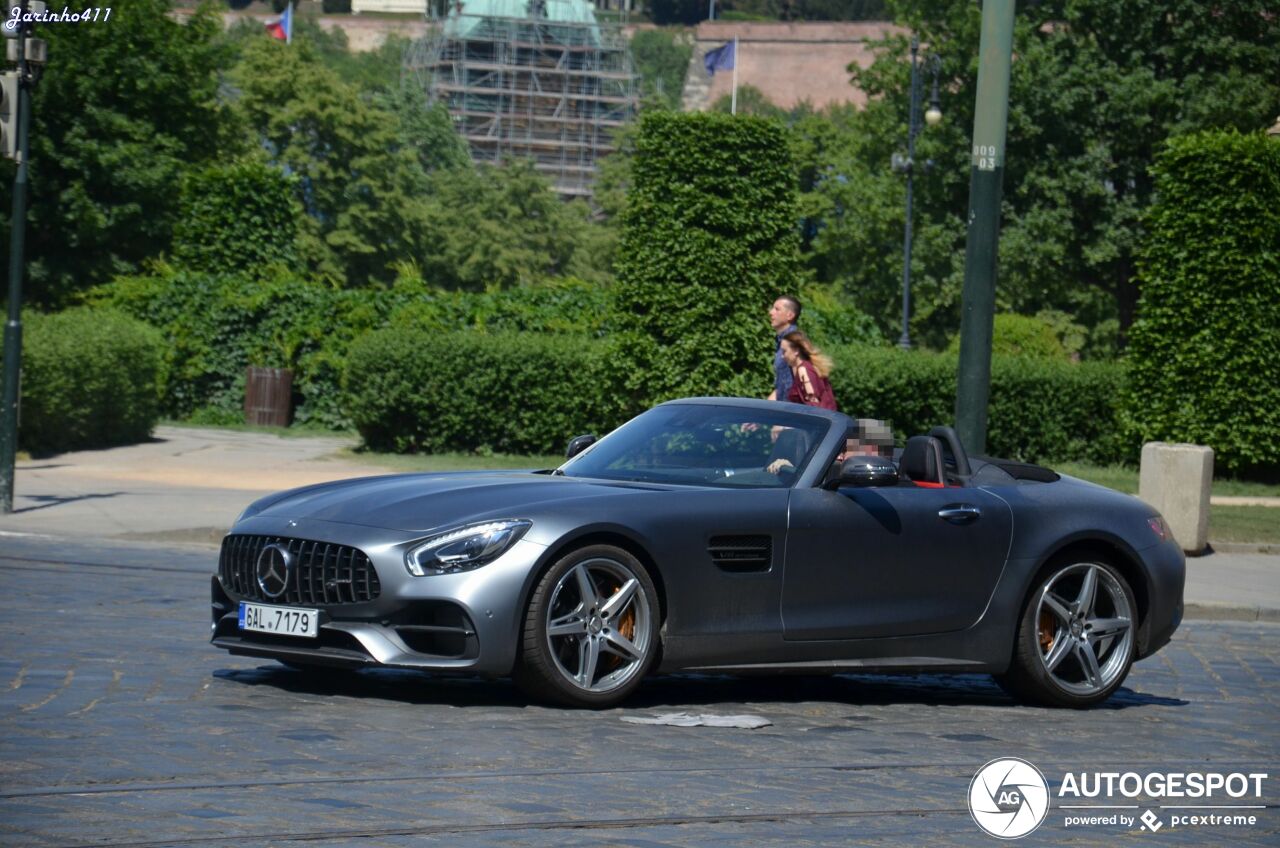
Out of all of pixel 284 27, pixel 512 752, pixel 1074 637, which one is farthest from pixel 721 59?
pixel 512 752

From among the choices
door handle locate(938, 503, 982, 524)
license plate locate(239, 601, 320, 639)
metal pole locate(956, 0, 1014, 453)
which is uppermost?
metal pole locate(956, 0, 1014, 453)

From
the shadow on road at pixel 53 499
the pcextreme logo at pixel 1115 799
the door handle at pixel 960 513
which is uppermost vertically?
the door handle at pixel 960 513

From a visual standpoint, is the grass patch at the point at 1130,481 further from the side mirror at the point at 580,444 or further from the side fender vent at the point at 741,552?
the side fender vent at the point at 741,552

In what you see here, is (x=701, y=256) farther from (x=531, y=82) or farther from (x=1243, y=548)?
(x=531, y=82)

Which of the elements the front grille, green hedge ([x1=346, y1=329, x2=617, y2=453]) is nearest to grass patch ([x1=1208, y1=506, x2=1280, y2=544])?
green hedge ([x1=346, y1=329, x2=617, y2=453])

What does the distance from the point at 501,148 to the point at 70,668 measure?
496 feet

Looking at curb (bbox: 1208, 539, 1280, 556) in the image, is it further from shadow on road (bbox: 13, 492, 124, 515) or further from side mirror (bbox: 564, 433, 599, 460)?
shadow on road (bbox: 13, 492, 124, 515)

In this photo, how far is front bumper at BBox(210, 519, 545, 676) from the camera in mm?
7539

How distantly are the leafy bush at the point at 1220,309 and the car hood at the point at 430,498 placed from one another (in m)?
19.0

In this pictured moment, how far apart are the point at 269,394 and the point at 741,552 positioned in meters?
25.3

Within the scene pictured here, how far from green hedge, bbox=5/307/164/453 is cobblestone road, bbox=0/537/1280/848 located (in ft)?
46.4

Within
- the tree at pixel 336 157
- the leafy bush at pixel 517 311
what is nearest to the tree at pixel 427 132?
the tree at pixel 336 157

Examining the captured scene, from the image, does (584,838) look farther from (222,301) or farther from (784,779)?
(222,301)

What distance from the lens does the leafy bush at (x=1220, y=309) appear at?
25.8 metres
